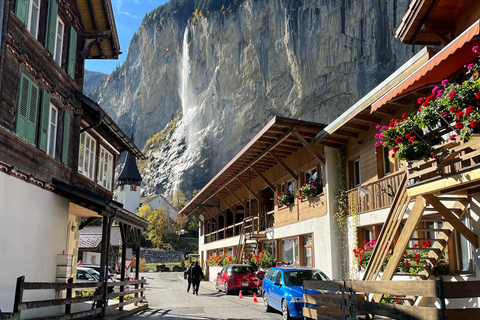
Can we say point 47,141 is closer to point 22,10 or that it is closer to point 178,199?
point 22,10

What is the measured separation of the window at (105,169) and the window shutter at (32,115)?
19.5ft

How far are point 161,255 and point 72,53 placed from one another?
193 ft

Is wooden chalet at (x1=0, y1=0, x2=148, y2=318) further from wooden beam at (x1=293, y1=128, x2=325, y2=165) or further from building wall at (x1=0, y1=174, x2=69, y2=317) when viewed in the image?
wooden beam at (x1=293, y1=128, x2=325, y2=165)

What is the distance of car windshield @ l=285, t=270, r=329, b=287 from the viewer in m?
13.4

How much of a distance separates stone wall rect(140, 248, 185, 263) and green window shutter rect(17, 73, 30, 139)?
59183mm

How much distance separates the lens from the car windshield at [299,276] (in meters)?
13.4

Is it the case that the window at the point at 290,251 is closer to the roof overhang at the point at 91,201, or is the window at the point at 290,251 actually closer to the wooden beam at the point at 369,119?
the wooden beam at the point at 369,119

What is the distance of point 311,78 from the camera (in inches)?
2527

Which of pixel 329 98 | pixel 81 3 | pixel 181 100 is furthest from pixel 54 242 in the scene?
pixel 181 100

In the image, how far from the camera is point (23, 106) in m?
11.3

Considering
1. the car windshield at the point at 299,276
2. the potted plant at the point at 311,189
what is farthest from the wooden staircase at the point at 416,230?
the potted plant at the point at 311,189

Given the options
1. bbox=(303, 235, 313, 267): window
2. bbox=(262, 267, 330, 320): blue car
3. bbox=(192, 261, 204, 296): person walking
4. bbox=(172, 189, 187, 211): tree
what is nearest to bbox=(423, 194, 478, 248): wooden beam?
bbox=(262, 267, 330, 320): blue car

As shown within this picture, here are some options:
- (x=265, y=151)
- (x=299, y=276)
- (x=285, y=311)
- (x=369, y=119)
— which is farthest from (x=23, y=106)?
(x=265, y=151)

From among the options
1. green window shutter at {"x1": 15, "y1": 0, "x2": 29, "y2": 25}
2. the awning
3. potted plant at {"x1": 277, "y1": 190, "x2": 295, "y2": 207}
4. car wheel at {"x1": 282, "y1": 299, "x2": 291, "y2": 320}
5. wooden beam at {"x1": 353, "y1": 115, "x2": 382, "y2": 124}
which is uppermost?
green window shutter at {"x1": 15, "y1": 0, "x2": 29, "y2": 25}
